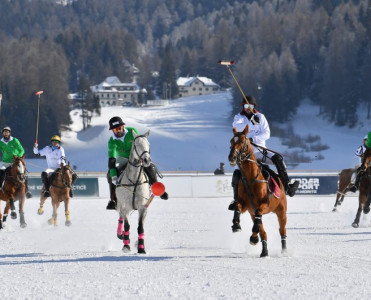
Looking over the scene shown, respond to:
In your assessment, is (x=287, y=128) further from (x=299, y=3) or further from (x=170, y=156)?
(x=299, y=3)

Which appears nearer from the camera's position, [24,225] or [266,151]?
[266,151]

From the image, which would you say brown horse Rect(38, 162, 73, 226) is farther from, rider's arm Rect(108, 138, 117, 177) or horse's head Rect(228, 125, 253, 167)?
horse's head Rect(228, 125, 253, 167)

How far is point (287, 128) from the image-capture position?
104 metres

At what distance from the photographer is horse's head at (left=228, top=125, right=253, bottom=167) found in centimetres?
1040

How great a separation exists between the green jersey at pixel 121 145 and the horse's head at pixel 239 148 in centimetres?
223

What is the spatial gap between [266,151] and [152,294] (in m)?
4.63

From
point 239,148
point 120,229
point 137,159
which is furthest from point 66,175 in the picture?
point 239,148

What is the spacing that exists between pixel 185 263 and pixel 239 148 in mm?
1917

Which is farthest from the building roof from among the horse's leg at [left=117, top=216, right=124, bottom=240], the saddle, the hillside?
the saddle

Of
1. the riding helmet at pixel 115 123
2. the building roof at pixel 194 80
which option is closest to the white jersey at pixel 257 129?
the riding helmet at pixel 115 123

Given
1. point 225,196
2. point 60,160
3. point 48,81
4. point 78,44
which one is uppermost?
point 78,44

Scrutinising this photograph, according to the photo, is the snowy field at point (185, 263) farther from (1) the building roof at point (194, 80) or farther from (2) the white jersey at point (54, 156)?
(1) the building roof at point (194, 80)

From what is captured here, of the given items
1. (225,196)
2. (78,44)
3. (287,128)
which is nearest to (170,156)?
(287,128)

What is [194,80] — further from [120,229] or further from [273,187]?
[273,187]
